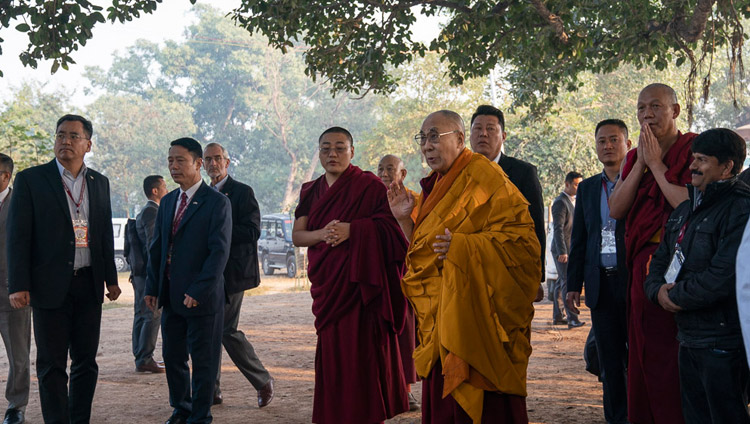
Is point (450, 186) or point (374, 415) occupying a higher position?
point (450, 186)

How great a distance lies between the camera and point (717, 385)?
132 inches

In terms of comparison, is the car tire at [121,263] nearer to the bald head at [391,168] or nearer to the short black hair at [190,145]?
the bald head at [391,168]

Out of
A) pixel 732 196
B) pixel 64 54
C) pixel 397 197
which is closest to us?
pixel 732 196

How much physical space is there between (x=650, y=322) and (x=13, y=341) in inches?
180

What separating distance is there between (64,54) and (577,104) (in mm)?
24232

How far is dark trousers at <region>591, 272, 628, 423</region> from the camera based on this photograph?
4836 millimetres

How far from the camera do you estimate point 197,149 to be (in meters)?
5.60

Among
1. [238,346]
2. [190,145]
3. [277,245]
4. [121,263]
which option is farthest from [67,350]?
[121,263]

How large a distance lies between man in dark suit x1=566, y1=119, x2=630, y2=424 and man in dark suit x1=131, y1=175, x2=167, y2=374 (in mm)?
4588

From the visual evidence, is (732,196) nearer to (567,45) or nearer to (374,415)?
(374,415)

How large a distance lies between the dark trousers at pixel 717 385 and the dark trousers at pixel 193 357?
126 inches

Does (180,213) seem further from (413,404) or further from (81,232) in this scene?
(413,404)

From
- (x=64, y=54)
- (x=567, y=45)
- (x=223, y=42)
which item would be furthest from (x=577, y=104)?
(x=223, y=42)

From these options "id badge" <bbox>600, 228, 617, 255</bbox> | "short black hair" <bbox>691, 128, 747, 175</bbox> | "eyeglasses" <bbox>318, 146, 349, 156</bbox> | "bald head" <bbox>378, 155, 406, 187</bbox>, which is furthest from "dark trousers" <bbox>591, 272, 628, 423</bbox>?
"bald head" <bbox>378, 155, 406, 187</bbox>
